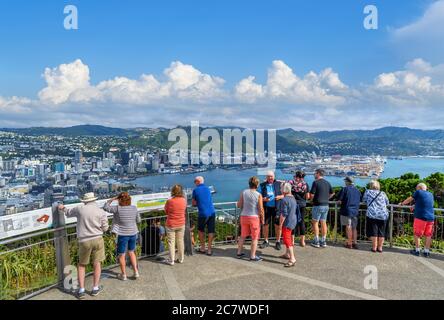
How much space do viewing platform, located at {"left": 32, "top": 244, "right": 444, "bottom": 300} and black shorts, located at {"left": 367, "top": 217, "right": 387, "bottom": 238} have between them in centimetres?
44

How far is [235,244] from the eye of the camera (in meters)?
8.70

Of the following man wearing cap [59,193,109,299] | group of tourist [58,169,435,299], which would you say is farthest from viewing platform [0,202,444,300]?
man wearing cap [59,193,109,299]

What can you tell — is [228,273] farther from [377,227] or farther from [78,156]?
[78,156]

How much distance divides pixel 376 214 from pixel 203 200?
151 inches

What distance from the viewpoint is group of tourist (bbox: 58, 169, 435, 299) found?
5.37 metres

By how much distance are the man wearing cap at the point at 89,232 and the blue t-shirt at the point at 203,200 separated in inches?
91.5

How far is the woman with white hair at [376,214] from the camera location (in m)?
7.57

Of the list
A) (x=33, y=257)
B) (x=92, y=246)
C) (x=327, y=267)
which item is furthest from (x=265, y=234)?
(x=33, y=257)

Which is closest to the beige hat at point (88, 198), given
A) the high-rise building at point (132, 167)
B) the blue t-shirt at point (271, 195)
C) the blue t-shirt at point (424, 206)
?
the blue t-shirt at point (271, 195)

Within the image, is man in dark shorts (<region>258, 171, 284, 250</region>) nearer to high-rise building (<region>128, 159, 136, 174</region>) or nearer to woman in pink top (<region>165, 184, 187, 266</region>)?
woman in pink top (<region>165, 184, 187, 266</region>)

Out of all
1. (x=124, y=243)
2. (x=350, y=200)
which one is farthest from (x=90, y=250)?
(x=350, y=200)

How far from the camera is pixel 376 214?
7570mm
